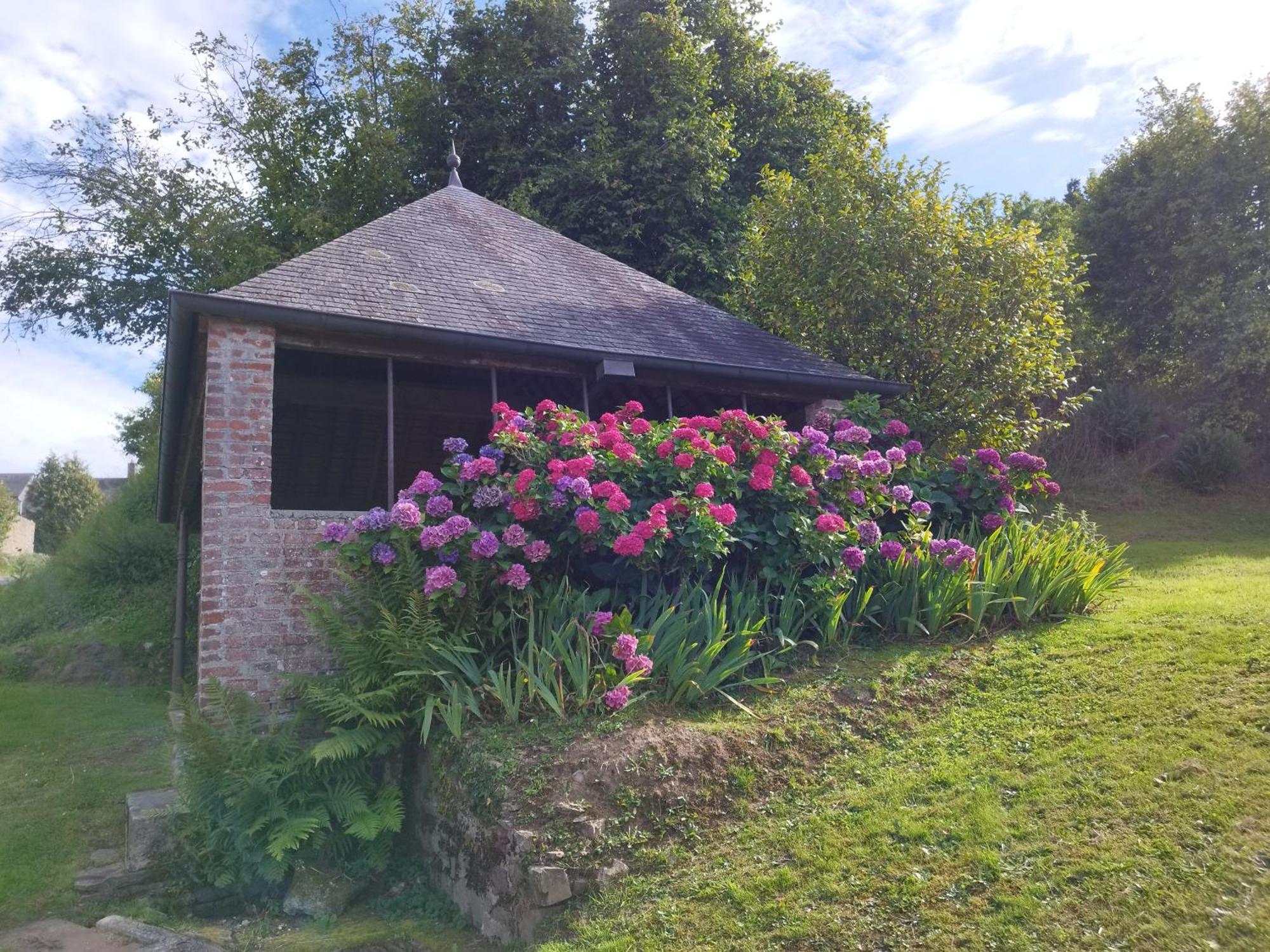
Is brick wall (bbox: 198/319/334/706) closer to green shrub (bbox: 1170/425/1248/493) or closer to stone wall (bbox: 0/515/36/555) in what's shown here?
green shrub (bbox: 1170/425/1248/493)

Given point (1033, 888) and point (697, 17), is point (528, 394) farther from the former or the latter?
point (697, 17)

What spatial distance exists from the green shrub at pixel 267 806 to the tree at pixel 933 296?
7.48 meters

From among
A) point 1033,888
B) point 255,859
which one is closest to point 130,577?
point 255,859

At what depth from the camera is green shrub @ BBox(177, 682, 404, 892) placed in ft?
17.6

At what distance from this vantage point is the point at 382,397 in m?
9.55

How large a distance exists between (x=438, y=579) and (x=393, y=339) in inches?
100

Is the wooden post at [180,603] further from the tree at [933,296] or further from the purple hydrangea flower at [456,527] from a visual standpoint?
the tree at [933,296]

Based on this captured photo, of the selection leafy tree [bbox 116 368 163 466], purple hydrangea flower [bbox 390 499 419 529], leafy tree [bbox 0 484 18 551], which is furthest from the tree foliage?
leafy tree [bbox 0 484 18 551]

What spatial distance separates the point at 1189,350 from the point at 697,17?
37.8ft

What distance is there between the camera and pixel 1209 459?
1634cm

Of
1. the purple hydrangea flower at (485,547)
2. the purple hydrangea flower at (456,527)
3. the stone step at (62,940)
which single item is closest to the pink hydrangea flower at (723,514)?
the purple hydrangea flower at (485,547)

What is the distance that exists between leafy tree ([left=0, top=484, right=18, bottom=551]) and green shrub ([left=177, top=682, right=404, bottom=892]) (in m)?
35.1

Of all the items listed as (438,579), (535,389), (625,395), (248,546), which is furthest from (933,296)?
(248,546)

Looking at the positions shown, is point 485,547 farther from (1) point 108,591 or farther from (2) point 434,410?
(1) point 108,591
